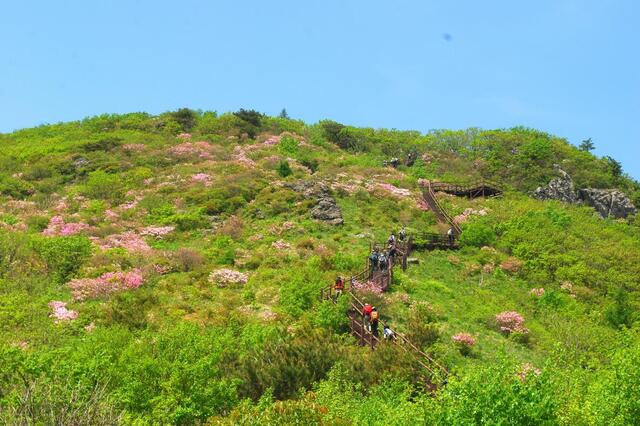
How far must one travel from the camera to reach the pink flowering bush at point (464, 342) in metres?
23.2

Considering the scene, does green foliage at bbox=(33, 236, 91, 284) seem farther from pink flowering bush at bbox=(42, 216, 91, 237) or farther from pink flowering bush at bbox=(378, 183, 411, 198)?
pink flowering bush at bbox=(378, 183, 411, 198)

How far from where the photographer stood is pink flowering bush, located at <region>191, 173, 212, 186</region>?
48091 millimetres

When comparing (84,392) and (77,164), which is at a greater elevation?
(77,164)

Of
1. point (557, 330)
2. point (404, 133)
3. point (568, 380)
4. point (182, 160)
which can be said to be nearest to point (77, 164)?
point (182, 160)

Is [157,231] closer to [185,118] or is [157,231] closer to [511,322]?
[511,322]

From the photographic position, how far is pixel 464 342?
77.2 ft

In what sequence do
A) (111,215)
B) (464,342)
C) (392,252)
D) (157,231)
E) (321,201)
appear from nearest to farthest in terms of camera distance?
(464,342) < (392,252) < (157,231) < (111,215) < (321,201)

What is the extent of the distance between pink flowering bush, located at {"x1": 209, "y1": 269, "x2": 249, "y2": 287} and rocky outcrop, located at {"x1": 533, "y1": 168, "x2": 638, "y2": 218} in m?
33.3

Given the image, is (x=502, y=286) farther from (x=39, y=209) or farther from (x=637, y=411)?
(x=39, y=209)

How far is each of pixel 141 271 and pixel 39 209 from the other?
1770 centimetres

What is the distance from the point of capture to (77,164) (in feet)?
176

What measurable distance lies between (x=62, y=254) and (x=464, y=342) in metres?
21.3

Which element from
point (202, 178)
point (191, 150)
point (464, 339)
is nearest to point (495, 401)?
point (464, 339)

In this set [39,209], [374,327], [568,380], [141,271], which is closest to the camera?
[568,380]
